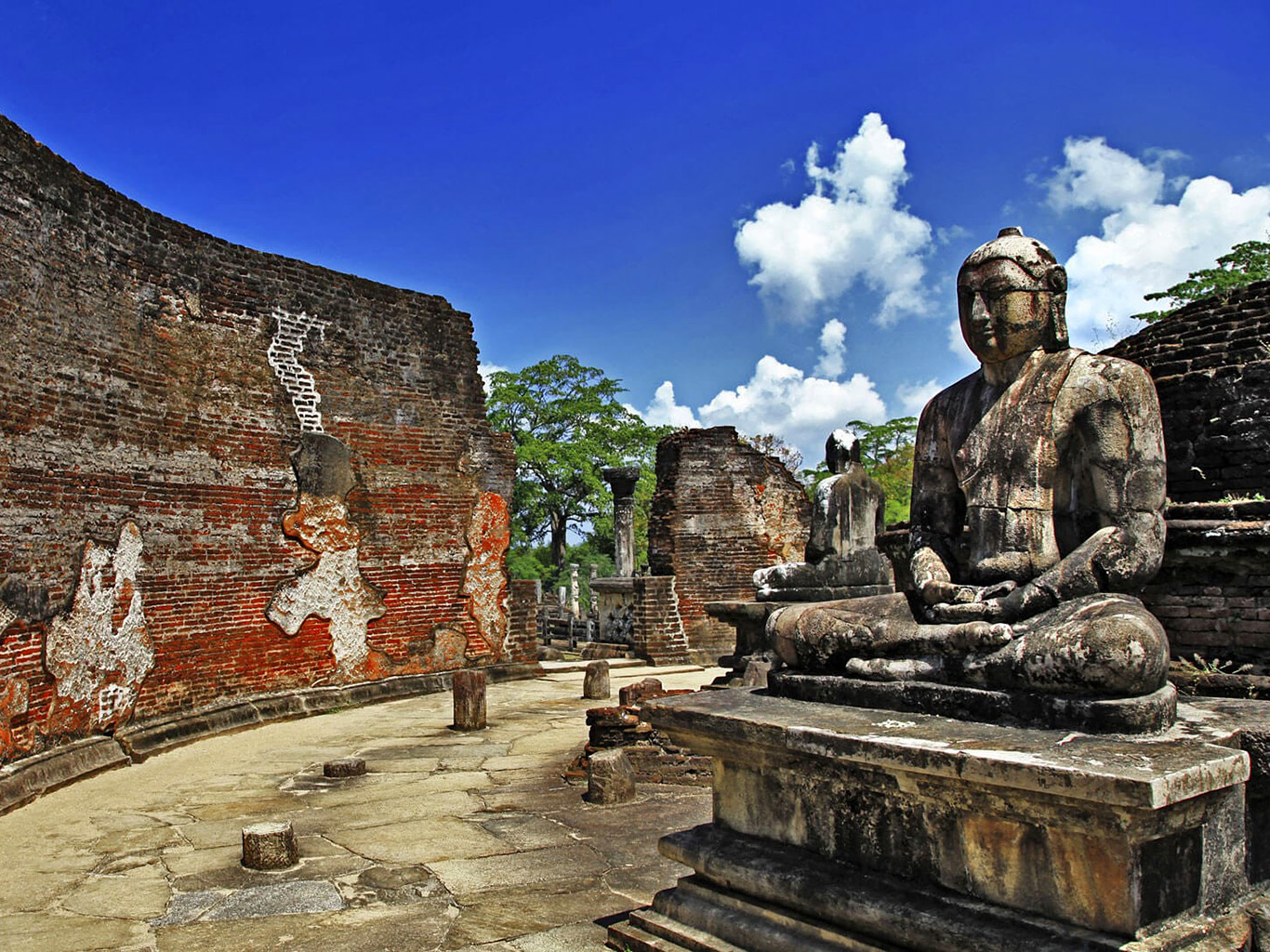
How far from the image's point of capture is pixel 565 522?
3169 centimetres

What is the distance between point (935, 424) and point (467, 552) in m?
7.92

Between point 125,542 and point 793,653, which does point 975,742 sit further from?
point 125,542

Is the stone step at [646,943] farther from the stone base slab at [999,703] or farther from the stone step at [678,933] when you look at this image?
the stone base slab at [999,703]

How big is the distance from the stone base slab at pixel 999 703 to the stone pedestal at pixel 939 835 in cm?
6

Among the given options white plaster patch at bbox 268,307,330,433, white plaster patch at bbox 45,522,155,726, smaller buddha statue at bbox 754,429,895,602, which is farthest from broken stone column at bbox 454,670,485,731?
white plaster patch at bbox 268,307,330,433

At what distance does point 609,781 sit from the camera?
17.8 feet

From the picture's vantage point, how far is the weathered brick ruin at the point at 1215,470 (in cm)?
555

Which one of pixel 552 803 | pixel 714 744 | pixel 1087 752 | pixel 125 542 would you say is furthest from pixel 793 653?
pixel 125 542

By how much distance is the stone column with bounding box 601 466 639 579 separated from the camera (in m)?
18.4

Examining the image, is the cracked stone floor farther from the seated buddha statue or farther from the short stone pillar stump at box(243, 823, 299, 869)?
the seated buddha statue

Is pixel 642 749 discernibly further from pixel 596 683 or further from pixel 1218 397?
pixel 1218 397

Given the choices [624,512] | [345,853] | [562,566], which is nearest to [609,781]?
[345,853]

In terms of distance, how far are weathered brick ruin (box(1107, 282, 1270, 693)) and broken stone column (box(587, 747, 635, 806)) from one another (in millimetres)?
3197

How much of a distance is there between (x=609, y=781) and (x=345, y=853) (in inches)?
58.2
